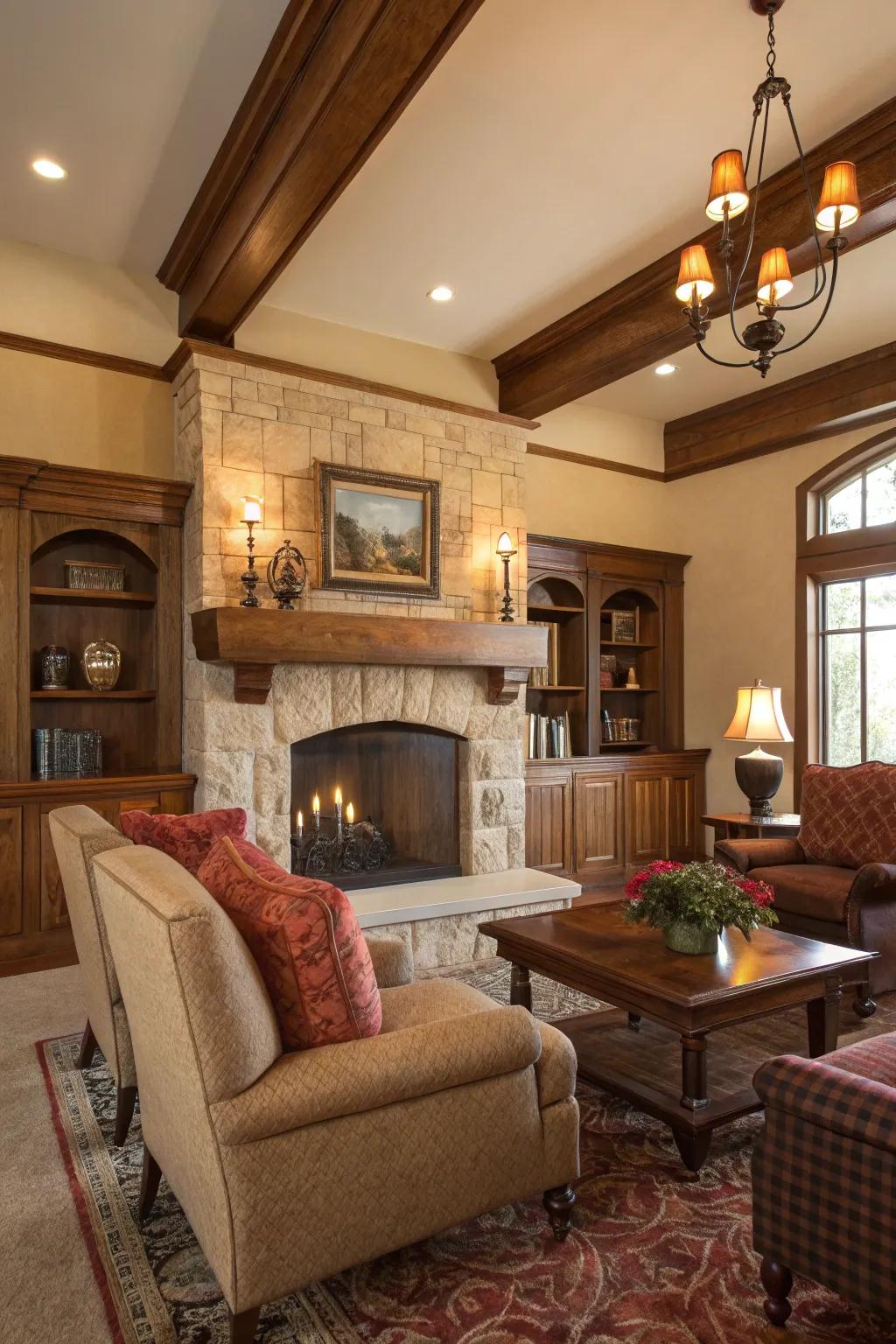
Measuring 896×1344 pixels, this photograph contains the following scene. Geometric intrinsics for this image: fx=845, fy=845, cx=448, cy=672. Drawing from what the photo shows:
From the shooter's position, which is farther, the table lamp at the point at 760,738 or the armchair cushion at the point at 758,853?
the table lamp at the point at 760,738

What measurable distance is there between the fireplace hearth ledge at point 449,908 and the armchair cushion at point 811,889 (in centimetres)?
107

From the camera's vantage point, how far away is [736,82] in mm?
2965

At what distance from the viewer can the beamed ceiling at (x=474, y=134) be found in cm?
274

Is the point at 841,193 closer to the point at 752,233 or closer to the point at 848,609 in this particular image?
the point at 752,233

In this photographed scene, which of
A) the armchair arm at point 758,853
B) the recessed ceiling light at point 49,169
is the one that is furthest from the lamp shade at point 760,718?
the recessed ceiling light at point 49,169

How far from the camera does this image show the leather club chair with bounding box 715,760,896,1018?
3578 millimetres

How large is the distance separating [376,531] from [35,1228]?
3.43 meters

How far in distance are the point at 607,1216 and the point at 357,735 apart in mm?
3050

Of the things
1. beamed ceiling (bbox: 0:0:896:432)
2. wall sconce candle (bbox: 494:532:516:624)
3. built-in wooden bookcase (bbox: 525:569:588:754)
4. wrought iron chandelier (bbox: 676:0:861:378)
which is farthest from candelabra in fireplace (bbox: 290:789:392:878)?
wrought iron chandelier (bbox: 676:0:861:378)

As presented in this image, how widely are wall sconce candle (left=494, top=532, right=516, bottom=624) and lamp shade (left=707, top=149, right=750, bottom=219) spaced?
2.51 metres

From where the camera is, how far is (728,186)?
100 inches

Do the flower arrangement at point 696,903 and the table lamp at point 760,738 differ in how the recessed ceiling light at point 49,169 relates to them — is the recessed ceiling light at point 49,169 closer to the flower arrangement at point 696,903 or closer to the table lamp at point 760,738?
the flower arrangement at point 696,903

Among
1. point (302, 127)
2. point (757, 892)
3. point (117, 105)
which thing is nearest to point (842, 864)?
point (757, 892)

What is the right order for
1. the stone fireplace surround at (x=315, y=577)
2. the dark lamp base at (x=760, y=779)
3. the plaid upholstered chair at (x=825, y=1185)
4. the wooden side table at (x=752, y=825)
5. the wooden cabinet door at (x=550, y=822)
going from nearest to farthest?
1. the plaid upholstered chair at (x=825, y=1185)
2. the stone fireplace surround at (x=315, y=577)
3. the wooden side table at (x=752, y=825)
4. the dark lamp base at (x=760, y=779)
5. the wooden cabinet door at (x=550, y=822)
